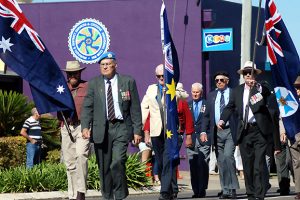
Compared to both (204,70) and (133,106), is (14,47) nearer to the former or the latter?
(133,106)

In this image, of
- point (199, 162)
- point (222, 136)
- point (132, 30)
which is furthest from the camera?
point (132, 30)

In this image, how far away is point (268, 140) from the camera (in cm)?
1372

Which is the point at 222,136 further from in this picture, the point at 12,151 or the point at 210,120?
the point at 12,151

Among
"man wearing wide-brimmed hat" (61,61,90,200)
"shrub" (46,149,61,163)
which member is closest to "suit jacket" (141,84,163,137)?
"man wearing wide-brimmed hat" (61,61,90,200)

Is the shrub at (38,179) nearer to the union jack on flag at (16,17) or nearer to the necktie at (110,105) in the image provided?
the union jack on flag at (16,17)

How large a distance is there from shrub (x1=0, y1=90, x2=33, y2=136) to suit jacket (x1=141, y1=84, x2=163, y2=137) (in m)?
9.34

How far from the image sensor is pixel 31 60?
45.4 ft

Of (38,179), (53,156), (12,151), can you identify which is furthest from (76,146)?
(53,156)

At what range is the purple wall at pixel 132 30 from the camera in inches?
1080

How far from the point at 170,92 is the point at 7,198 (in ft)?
10.6

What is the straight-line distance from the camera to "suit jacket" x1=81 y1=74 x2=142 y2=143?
500 inches

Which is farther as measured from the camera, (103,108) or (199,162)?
(199,162)

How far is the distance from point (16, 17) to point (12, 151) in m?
9.41

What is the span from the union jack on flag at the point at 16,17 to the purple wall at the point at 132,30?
13675 mm
